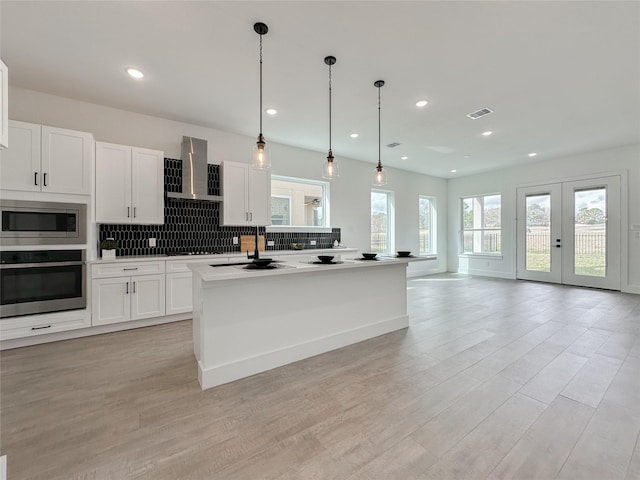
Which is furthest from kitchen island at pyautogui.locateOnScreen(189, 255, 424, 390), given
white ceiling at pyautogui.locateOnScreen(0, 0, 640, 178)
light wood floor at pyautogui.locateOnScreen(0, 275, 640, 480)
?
white ceiling at pyautogui.locateOnScreen(0, 0, 640, 178)

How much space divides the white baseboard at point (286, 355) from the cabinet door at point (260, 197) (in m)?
2.60

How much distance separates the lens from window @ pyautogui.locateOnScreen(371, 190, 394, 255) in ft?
23.8

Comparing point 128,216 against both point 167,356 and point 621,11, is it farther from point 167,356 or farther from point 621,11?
point 621,11

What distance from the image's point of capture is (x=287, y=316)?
2648mm

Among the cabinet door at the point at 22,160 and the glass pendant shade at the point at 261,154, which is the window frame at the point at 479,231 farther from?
the cabinet door at the point at 22,160

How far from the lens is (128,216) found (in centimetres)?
376

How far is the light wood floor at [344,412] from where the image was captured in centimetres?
147

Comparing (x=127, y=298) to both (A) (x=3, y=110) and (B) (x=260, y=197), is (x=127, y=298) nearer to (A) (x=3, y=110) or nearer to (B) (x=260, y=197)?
(B) (x=260, y=197)

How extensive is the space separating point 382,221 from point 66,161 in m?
6.25

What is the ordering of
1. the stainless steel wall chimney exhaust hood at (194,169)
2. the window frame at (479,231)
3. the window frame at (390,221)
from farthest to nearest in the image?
1. the window frame at (479,231)
2. the window frame at (390,221)
3. the stainless steel wall chimney exhaust hood at (194,169)

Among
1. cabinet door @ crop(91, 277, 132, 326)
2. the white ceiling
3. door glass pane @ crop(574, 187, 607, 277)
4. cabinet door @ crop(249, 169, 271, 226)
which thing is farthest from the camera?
door glass pane @ crop(574, 187, 607, 277)

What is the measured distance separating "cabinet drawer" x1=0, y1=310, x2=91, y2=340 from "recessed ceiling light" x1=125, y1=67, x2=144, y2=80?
109 inches

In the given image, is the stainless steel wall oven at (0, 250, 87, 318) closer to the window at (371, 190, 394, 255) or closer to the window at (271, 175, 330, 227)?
the window at (271, 175, 330, 227)

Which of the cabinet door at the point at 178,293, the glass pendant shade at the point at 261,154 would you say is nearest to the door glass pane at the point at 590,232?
the glass pendant shade at the point at 261,154
